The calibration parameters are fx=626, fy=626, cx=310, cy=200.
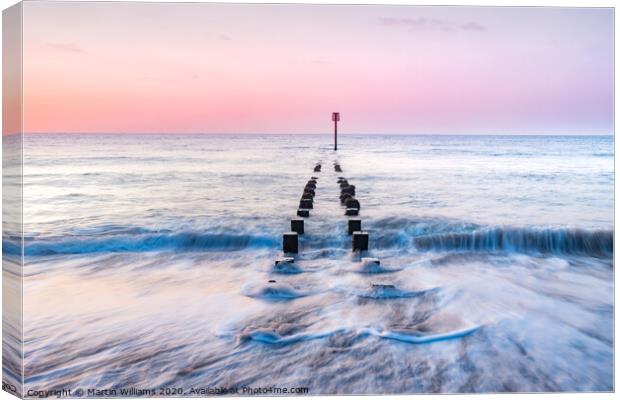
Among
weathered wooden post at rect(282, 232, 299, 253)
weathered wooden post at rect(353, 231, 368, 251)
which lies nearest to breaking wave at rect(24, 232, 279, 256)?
weathered wooden post at rect(282, 232, 299, 253)

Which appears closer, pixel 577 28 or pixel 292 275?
pixel 577 28

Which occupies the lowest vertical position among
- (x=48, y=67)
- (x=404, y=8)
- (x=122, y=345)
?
(x=122, y=345)

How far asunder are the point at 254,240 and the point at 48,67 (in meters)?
2.51

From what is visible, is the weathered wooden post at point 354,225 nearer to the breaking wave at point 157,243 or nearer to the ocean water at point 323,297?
the ocean water at point 323,297

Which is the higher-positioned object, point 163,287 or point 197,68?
point 197,68

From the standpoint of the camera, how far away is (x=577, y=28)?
14.6 feet

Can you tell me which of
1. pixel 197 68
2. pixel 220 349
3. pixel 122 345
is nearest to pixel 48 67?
pixel 197 68

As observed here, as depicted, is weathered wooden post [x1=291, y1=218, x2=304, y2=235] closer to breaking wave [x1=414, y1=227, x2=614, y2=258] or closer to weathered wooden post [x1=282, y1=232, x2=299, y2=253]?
weathered wooden post [x1=282, y1=232, x2=299, y2=253]

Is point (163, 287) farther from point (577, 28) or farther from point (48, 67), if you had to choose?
point (577, 28)

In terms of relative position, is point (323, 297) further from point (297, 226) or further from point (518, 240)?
point (518, 240)

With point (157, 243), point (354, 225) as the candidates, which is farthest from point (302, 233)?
point (157, 243)

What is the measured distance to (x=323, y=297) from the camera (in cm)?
452

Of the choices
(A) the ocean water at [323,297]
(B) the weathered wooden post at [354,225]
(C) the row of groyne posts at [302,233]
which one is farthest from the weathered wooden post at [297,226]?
(B) the weathered wooden post at [354,225]

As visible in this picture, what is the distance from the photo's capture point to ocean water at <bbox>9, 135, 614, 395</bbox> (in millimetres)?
3518
